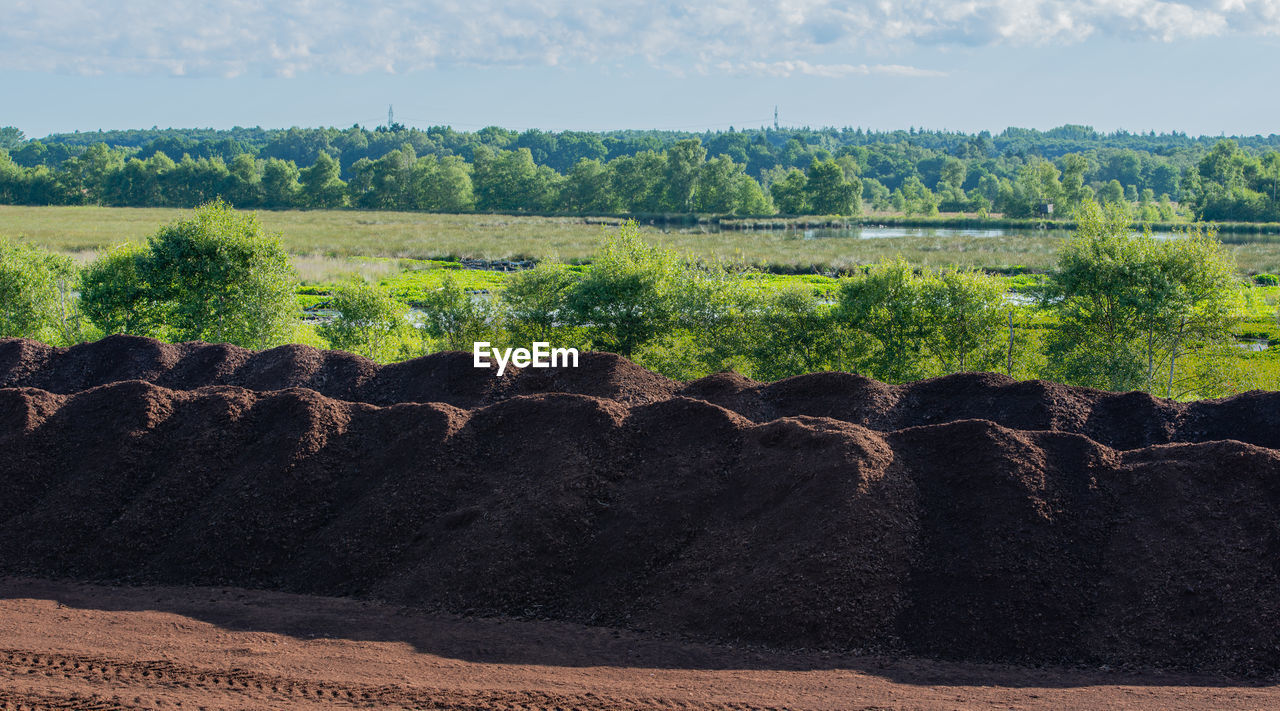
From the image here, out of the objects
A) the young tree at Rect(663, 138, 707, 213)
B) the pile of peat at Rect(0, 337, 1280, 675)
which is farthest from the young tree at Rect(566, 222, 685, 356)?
the young tree at Rect(663, 138, 707, 213)

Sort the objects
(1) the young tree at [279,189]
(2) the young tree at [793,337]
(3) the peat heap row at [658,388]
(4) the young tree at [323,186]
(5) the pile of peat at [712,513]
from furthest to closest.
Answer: (1) the young tree at [279,189]
(4) the young tree at [323,186]
(2) the young tree at [793,337]
(3) the peat heap row at [658,388]
(5) the pile of peat at [712,513]

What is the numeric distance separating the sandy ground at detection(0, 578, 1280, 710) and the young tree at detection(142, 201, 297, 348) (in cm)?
1700

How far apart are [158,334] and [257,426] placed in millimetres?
16285

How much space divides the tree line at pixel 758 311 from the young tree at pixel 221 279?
42mm

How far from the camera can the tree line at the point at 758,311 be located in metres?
22.5

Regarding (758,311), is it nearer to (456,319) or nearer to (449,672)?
(456,319)

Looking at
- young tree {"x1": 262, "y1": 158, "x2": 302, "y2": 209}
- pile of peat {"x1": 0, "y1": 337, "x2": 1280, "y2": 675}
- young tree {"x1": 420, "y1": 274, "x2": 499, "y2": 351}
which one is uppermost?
young tree {"x1": 262, "y1": 158, "x2": 302, "y2": 209}

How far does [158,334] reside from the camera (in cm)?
2905

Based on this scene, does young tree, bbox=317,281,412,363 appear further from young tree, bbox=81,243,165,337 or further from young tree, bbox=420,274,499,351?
young tree, bbox=81,243,165,337

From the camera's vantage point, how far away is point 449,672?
393 inches

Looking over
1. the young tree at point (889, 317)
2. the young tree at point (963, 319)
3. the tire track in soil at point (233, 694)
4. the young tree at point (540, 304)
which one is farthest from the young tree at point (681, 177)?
the tire track in soil at point (233, 694)

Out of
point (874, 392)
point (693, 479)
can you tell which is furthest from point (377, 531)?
point (874, 392)

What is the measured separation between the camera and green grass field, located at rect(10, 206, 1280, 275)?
6000 cm

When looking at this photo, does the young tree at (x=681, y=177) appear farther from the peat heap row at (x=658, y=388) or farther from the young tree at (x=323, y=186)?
the peat heap row at (x=658, y=388)
